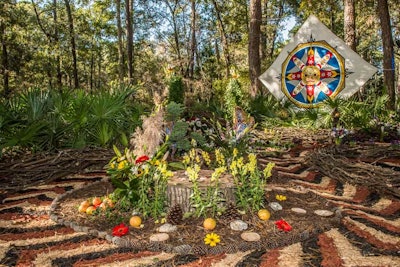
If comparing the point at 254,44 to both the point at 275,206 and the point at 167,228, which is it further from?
the point at 167,228

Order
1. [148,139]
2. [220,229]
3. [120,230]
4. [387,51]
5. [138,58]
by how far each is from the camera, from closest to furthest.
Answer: [120,230] → [220,229] → [148,139] → [387,51] → [138,58]

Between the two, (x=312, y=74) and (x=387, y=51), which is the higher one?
(x=387, y=51)

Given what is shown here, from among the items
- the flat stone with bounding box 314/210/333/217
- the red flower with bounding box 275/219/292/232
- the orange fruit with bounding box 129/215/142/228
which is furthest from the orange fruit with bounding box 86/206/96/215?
the flat stone with bounding box 314/210/333/217

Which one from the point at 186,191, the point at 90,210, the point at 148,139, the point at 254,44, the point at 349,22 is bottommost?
the point at 90,210

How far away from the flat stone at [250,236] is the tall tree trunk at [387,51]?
7.94m

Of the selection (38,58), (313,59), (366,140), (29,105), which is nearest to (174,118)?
(29,105)

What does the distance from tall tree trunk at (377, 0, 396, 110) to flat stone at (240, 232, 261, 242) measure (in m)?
7.94

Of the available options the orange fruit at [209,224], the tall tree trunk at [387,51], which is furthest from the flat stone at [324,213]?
the tall tree trunk at [387,51]

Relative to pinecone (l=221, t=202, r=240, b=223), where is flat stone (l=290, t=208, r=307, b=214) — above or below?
below

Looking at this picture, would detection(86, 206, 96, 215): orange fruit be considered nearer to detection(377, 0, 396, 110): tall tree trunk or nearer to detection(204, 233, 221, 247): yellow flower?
detection(204, 233, 221, 247): yellow flower

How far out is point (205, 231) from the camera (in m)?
2.54

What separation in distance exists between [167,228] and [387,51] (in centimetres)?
880

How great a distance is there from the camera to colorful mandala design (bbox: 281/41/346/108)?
10.2 m

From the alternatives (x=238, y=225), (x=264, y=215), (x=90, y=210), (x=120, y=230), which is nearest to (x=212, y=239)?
(x=238, y=225)
